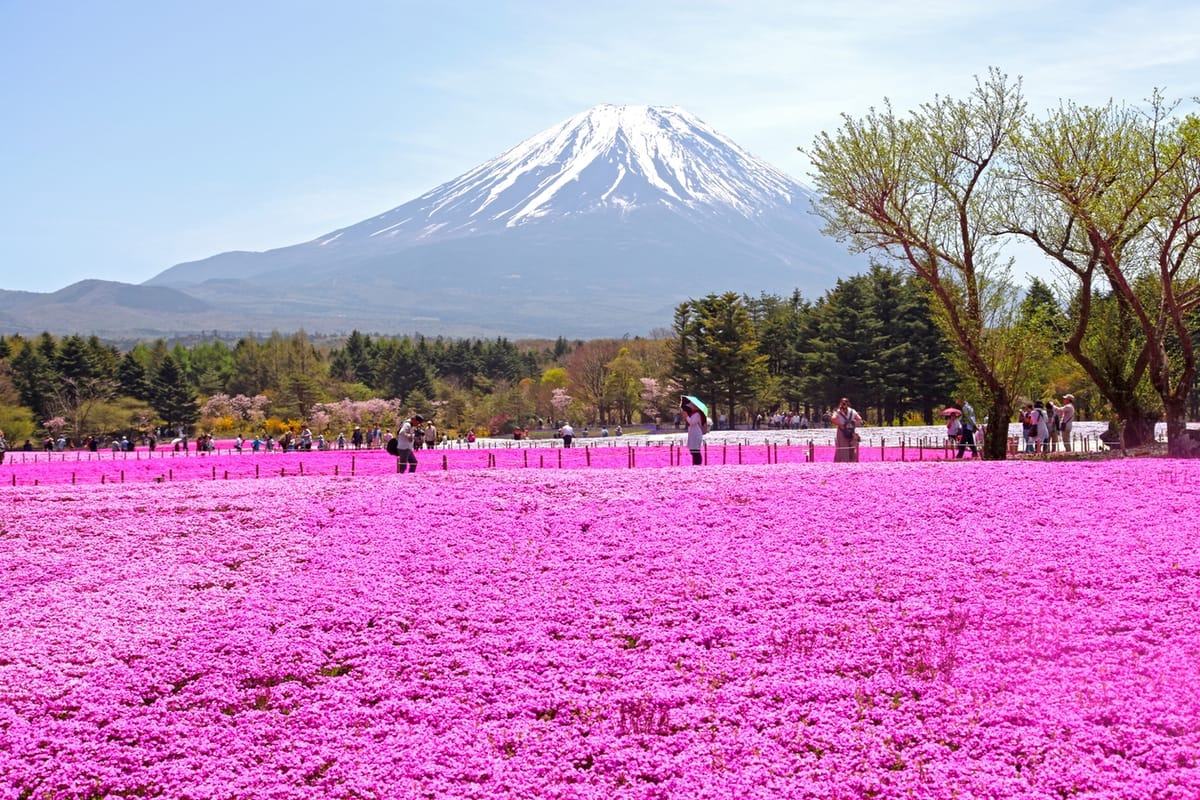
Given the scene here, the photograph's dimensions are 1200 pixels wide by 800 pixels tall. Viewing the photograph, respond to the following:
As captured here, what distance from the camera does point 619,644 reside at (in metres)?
13.1

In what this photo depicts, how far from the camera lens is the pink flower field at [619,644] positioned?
33.2 feet

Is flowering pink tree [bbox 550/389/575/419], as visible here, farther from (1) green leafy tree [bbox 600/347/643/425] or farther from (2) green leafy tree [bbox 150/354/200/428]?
(2) green leafy tree [bbox 150/354/200/428]

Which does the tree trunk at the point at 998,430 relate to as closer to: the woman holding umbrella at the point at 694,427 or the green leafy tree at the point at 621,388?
the woman holding umbrella at the point at 694,427

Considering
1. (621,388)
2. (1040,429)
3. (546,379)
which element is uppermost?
(546,379)

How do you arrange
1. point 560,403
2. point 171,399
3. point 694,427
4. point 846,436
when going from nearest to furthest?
point 846,436 → point 694,427 → point 171,399 → point 560,403

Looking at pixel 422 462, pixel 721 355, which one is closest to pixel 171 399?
pixel 721 355

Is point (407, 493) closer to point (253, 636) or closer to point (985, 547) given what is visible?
point (253, 636)

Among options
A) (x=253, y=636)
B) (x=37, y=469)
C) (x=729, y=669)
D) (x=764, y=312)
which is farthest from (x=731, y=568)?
(x=764, y=312)


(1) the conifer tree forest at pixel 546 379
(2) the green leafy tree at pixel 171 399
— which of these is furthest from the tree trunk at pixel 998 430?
(2) the green leafy tree at pixel 171 399

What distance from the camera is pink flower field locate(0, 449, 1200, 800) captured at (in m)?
10.1

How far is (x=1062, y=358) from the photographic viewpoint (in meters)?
42.7

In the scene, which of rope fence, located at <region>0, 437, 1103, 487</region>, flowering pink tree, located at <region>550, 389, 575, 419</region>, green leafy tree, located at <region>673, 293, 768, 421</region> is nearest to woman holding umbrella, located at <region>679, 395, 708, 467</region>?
rope fence, located at <region>0, 437, 1103, 487</region>

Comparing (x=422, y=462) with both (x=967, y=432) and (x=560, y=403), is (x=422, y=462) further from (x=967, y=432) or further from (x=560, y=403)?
(x=560, y=403)

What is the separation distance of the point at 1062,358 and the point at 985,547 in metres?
30.0
